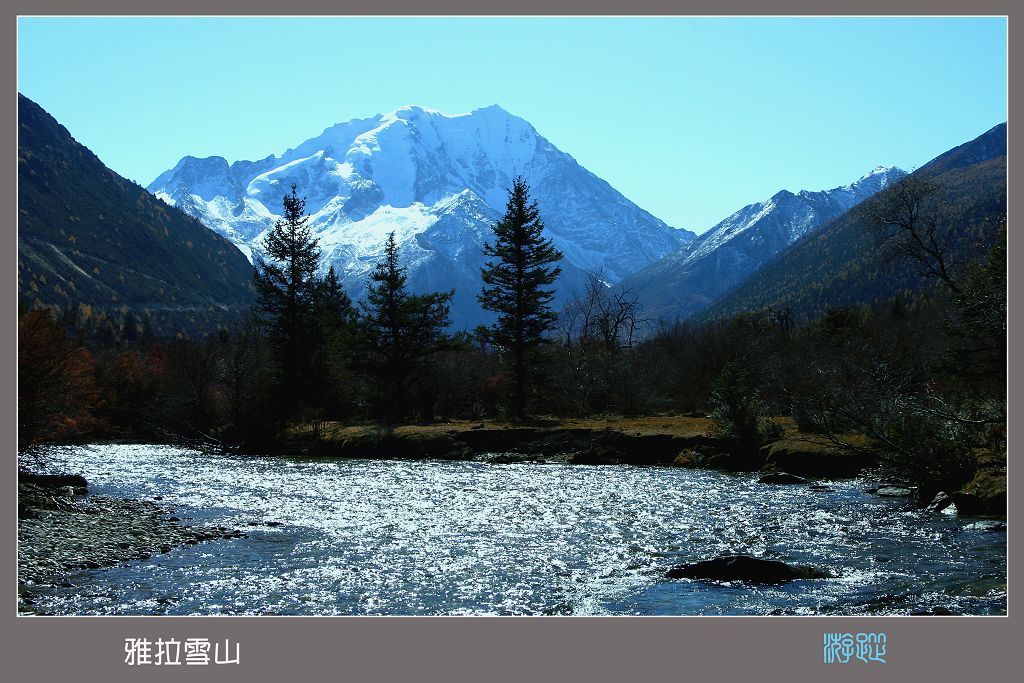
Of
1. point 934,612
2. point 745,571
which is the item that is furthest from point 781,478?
point 934,612

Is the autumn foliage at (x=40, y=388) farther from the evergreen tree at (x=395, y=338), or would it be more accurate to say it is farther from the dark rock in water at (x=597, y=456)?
the evergreen tree at (x=395, y=338)

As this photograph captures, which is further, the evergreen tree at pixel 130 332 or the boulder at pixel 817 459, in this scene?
the evergreen tree at pixel 130 332

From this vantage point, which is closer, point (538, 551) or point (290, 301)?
point (538, 551)

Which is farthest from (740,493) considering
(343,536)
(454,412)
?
(454,412)

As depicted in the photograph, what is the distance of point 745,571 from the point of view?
50.1 ft

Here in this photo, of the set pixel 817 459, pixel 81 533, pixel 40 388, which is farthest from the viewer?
pixel 817 459

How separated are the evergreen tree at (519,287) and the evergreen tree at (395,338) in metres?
4.46

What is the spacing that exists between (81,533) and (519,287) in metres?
35.5

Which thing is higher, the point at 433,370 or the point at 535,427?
the point at 433,370

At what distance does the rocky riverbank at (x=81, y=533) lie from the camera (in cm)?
1553

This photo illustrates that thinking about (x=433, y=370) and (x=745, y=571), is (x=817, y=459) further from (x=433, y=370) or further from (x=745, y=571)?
(x=433, y=370)

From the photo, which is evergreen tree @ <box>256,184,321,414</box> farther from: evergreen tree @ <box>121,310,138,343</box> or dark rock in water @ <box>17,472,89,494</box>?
evergreen tree @ <box>121,310,138,343</box>

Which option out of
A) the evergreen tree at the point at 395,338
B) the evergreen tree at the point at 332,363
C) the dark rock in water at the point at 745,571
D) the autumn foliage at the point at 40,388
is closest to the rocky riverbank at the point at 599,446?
the evergreen tree at the point at 395,338

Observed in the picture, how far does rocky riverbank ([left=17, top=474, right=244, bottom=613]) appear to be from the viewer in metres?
15.5
